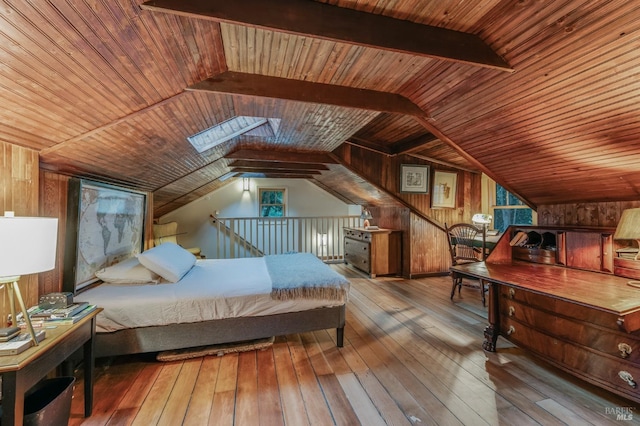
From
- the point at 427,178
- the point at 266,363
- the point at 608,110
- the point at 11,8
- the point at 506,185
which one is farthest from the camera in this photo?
the point at 427,178

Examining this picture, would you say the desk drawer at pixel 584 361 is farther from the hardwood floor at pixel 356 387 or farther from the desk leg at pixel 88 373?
the desk leg at pixel 88 373

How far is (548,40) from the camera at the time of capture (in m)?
1.48

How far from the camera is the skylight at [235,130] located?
3332 millimetres

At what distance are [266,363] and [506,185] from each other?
10.1ft

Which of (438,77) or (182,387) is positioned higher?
(438,77)

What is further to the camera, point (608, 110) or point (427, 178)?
point (427, 178)

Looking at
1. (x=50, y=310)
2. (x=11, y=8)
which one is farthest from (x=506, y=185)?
(x=50, y=310)

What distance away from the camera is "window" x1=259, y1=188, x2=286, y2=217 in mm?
6930

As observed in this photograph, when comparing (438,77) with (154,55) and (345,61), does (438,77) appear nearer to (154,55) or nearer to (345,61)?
(345,61)

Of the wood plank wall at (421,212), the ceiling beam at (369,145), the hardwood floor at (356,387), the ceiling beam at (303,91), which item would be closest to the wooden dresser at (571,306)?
the hardwood floor at (356,387)

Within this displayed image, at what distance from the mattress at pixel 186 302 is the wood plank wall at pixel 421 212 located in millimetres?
2776

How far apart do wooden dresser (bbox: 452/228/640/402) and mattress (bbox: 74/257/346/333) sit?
1387 mm

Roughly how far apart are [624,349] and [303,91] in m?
2.61

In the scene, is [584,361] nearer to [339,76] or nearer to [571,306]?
[571,306]
